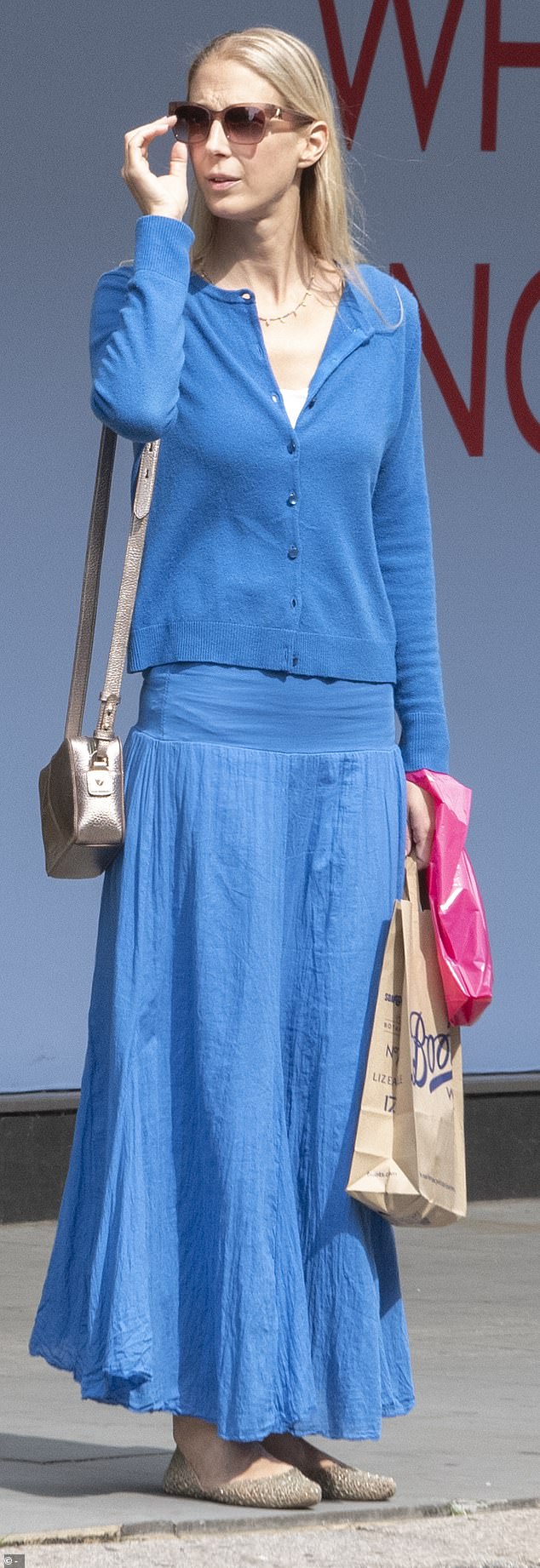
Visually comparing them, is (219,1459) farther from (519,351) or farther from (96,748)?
(519,351)

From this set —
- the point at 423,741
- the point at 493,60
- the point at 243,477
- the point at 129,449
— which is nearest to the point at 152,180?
the point at 243,477

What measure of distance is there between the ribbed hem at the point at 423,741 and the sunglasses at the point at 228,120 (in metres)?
0.83

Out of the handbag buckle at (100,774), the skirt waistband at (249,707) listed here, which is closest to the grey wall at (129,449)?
the skirt waistband at (249,707)

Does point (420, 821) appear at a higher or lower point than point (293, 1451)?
higher

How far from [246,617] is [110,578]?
278 cm

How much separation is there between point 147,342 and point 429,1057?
102cm

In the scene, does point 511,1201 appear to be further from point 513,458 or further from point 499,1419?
point 499,1419

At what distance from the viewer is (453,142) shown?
6.45 meters

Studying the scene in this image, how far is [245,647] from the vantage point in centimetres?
341

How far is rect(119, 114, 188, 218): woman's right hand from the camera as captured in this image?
11.2 feet

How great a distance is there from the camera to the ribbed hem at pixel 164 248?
3350 millimetres

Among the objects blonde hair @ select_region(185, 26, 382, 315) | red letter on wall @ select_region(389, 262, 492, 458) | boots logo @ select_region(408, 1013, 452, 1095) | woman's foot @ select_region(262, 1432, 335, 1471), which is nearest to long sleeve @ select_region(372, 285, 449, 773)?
blonde hair @ select_region(185, 26, 382, 315)

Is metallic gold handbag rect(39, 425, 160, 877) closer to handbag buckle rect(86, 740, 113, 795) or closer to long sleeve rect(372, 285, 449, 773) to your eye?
handbag buckle rect(86, 740, 113, 795)

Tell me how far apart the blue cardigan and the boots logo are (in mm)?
483
